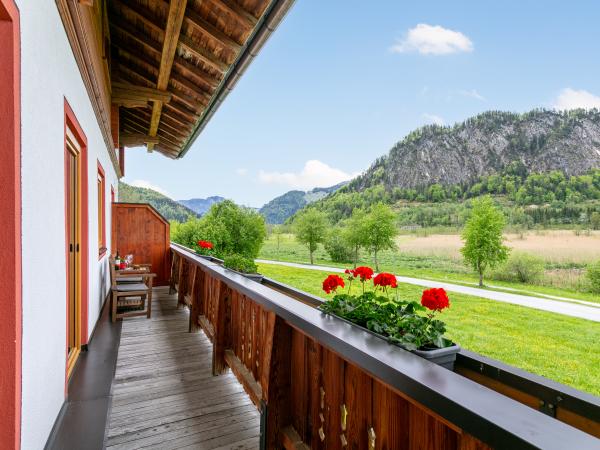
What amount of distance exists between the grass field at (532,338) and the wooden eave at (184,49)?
5.33 metres

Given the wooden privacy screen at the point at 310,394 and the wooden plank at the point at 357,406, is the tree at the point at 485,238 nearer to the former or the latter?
the wooden privacy screen at the point at 310,394

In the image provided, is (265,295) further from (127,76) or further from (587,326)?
(587,326)

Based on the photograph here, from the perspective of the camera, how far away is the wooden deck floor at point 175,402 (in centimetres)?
205

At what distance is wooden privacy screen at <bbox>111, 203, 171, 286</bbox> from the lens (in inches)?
261

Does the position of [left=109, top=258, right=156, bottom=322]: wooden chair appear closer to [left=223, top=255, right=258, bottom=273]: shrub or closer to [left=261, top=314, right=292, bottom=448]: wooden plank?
[left=223, top=255, right=258, bottom=273]: shrub

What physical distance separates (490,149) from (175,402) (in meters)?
62.4

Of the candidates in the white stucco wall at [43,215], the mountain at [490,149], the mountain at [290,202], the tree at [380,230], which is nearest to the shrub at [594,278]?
the tree at [380,230]

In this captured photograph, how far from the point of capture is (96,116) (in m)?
4.09

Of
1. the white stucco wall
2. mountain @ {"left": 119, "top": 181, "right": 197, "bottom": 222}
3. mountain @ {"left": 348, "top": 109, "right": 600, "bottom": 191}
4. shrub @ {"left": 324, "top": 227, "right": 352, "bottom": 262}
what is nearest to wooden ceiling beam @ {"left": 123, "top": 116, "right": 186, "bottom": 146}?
mountain @ {"left": 119, "top": 181, "right": 197, "bottom": 222}

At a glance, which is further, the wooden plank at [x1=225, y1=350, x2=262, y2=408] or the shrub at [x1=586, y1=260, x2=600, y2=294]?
the shrub at [x1=586, y1=260, x2=600, y2=294]

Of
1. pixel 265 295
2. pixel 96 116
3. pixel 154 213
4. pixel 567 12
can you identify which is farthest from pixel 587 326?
pixel 567 12

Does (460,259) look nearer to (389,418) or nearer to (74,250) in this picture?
(74,250)

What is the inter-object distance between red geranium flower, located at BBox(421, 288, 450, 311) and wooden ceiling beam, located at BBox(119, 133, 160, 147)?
28.5ft

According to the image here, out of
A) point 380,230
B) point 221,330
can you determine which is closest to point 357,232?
point 380,230
